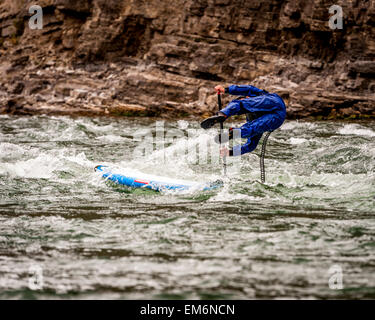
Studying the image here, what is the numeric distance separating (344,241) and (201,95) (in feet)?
46.4

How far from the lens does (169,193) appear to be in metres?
7.14

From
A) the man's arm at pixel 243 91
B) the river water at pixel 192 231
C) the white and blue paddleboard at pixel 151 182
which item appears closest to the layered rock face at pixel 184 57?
the river water at pixel 192 231

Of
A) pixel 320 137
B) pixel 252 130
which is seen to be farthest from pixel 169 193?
pixel 320 137

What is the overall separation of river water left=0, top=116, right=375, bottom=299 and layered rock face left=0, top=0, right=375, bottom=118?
845 centimetres

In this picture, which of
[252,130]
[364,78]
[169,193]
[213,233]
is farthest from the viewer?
[364,78]

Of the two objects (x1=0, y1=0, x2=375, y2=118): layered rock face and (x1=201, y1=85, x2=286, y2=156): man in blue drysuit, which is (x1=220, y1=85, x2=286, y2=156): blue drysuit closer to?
(x1=201, y1=85, x2=286, y2=156): man in blue drysuit

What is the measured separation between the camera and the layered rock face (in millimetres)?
17688

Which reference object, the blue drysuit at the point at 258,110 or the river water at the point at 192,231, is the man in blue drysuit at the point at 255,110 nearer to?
the blue drysuit at the point at 258,110

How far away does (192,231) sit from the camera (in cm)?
510

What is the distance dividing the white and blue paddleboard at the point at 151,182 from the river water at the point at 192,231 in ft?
0.49

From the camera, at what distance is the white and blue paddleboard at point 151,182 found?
23.7 ft

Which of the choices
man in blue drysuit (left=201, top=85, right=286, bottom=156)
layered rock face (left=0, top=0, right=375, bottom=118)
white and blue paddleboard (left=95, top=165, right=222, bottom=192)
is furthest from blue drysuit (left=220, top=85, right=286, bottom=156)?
layered rock face (left=0, top=0, right=375, bottom=118)

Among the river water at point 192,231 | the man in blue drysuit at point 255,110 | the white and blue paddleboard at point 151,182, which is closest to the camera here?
the river water at point 192,231
